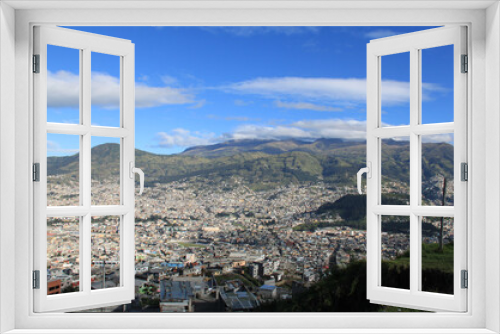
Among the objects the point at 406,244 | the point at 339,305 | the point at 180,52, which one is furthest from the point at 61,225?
the point at 406,244

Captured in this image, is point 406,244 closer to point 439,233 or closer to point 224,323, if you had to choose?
point 439,233

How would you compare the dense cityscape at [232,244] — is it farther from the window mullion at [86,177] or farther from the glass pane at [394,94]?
the window mullion at [86,177]

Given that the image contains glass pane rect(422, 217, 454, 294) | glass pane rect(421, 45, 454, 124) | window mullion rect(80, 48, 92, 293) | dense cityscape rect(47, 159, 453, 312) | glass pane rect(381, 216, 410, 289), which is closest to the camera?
window mullion rect(80, 48, 92, 293)

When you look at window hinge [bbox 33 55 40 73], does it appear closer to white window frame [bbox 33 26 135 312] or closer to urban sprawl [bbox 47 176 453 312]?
white window frame [bbox 33 26 135 312]


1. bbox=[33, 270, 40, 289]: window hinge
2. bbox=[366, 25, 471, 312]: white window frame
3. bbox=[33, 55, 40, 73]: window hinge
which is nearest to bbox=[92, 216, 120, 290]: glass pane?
bbox=[33, 270, 40, 289]: window hinge

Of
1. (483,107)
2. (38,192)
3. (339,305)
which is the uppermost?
(483,107)

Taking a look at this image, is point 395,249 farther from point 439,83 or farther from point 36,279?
point 36,279
